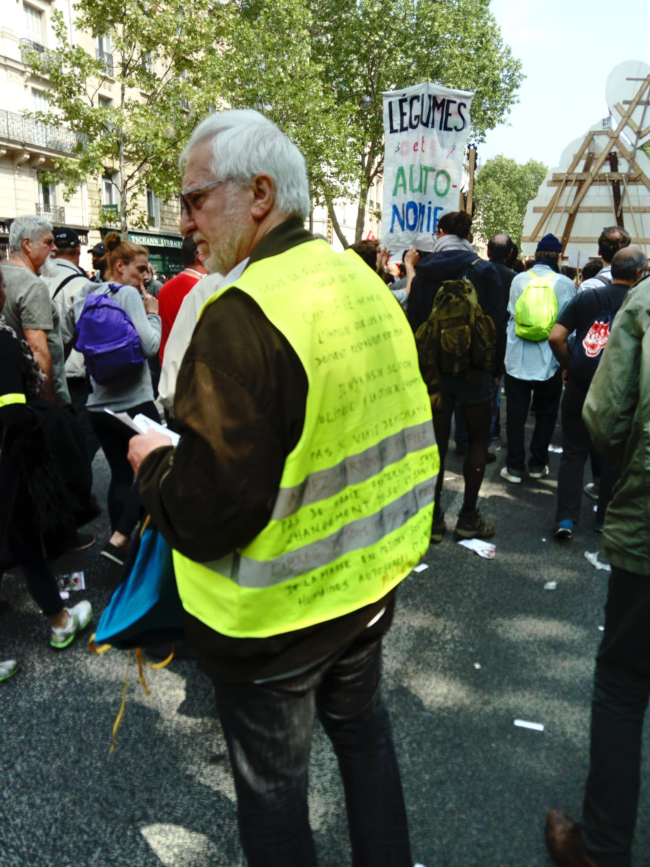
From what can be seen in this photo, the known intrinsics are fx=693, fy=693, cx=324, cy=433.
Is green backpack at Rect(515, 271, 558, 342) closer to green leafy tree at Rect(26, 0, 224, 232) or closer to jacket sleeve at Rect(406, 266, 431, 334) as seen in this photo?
jacket sleeve at Rect(406, 266, 431, 334)

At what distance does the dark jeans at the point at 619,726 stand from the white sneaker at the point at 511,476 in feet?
13.1

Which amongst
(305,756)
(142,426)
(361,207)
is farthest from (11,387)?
(361,207)

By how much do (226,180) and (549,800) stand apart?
6.97 feet

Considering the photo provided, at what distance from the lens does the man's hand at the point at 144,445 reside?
1527 millimetres

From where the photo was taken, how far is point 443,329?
13.7 feet

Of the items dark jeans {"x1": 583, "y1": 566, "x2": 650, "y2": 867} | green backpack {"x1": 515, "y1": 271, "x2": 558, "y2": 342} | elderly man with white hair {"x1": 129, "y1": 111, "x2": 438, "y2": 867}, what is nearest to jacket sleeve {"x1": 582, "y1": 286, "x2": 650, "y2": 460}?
dark jeans {"x1": 583, "y1": 566, "x2": 650, "y2": 867}

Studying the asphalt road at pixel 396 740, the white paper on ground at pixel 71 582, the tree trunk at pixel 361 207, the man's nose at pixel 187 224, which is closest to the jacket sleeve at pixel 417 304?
the asphalt road at pixel 396 740

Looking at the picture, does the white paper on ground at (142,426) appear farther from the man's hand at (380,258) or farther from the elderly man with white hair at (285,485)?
the man's hand at (380,258)

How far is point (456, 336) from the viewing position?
13.5ft

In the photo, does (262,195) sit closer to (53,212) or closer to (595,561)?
(595,561)

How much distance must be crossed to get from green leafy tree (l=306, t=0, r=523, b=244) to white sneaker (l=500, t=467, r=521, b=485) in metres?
25.9

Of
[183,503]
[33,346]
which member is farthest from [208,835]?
[33,346]

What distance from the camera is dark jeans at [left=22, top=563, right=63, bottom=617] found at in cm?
298

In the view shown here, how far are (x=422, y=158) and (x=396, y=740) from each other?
4.30m
